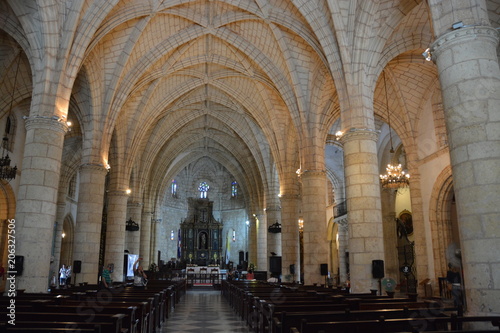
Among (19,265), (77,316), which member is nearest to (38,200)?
(19,265)

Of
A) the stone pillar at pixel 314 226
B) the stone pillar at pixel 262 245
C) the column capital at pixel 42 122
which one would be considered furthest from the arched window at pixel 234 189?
the column capital at pixel 42 122

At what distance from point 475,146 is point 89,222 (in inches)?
565

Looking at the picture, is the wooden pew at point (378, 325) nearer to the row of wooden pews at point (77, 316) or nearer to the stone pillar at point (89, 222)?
the row of wooden pews at point (77, 316)

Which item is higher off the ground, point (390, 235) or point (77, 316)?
point (390, 235)

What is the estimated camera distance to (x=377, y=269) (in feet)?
36.3

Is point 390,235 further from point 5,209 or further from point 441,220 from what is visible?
point 5,209

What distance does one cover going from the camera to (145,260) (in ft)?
101

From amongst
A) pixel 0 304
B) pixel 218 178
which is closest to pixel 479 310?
pixel 0 304

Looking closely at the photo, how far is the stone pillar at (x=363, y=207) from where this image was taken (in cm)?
1133

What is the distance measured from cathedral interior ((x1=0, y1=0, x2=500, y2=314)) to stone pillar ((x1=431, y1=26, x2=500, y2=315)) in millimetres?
20

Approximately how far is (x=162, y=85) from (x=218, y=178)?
22.8 meters

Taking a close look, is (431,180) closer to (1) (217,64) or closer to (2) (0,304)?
(1) (217,64)

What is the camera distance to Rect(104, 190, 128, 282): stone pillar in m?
20.5

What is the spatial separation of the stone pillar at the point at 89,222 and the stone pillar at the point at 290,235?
9084 millimetres
